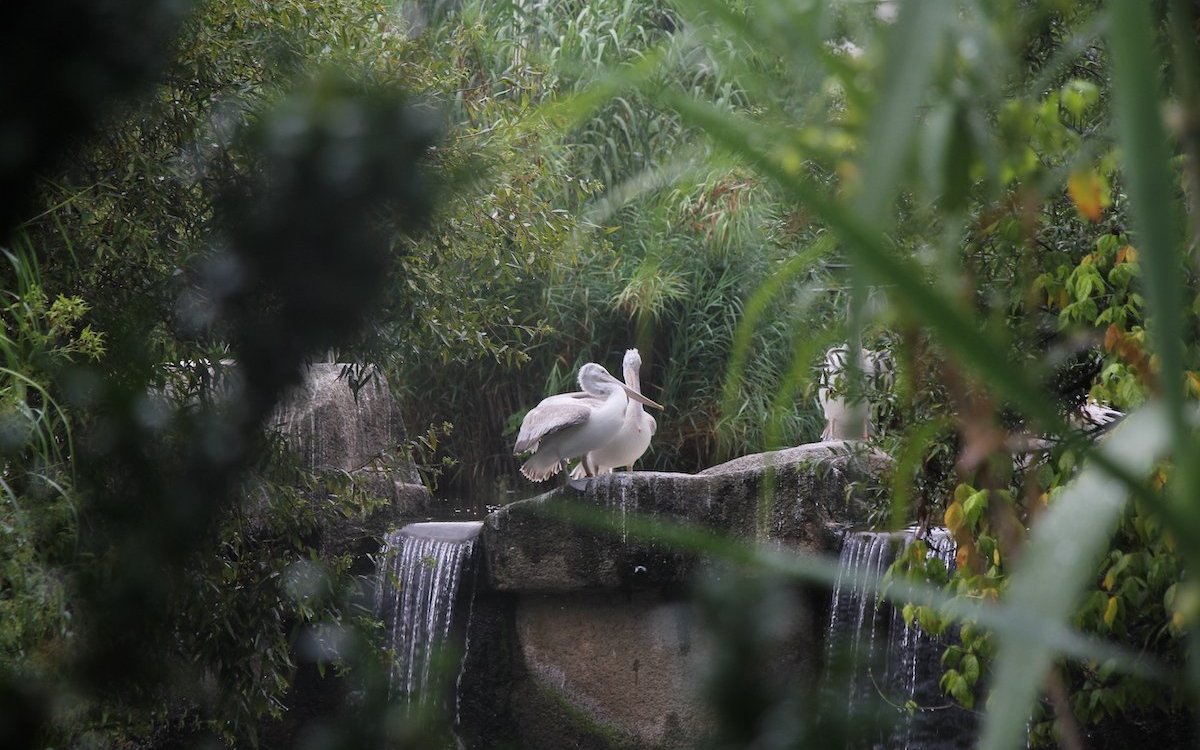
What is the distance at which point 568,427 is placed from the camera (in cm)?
650

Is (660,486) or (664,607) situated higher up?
(660,486)

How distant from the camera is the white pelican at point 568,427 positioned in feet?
21.2

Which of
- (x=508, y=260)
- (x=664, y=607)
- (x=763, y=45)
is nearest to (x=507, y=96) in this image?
(x=508, y=260)

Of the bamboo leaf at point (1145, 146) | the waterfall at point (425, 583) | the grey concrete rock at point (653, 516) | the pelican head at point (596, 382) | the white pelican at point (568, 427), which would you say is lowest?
the waterfall at point (425, 583)

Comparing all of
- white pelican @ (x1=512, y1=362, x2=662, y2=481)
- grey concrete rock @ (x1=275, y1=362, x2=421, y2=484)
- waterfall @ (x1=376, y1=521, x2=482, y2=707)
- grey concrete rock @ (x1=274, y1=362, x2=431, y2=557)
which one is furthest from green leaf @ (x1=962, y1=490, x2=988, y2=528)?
grey concrete rock @ (x1=275, y1=362, x2=421, y2=484)

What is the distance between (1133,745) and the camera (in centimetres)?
394

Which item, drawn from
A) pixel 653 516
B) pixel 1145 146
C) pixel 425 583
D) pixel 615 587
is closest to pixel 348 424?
pixel 425 583

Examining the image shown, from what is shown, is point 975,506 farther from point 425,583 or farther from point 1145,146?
point 425,583

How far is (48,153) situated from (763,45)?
310 mm

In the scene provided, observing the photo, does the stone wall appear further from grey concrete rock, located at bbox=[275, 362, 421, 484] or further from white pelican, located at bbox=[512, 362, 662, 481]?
grey concrete rock, located at bbox=[275, 362, 421, 484]

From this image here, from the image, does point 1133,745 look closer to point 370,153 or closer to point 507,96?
point 507,96

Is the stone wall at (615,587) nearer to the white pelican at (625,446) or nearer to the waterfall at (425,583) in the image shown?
the waterfall at (425,583)

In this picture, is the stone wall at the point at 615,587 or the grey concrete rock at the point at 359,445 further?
the grey concrete rock at the point at 359,445

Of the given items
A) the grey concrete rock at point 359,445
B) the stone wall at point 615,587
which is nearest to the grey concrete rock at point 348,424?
the grey concrete rock at point 359,445
